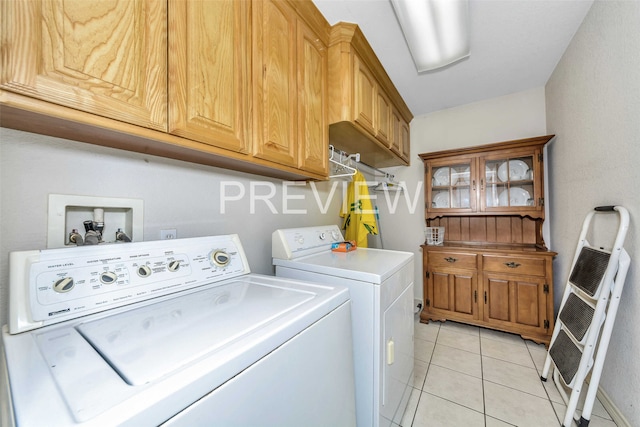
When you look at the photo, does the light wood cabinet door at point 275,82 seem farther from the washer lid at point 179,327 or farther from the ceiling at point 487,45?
the washer lid at point 179,327

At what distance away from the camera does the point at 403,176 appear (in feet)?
10.5

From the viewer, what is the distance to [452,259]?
249 centimetres

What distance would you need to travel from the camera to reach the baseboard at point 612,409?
50.5 inches

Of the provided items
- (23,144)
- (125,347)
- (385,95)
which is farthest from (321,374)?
(385,95)

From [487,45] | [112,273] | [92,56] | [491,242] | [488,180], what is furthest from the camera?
[491,242]

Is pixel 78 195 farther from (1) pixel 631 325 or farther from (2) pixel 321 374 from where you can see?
(1) pixel 631 325

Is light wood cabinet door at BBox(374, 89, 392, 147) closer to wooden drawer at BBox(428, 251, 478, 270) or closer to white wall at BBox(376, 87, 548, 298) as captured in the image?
white wall at BBox(376, 87, 548, 298)

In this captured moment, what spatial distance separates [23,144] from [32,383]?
764 mm

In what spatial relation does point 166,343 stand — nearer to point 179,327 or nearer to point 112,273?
point 179,327

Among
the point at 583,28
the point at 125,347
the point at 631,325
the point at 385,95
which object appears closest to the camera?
the point at 125,347

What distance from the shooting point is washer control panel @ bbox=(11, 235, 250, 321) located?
2.16 ft

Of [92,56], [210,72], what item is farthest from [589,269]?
[92,56]

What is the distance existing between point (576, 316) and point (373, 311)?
1.44 m

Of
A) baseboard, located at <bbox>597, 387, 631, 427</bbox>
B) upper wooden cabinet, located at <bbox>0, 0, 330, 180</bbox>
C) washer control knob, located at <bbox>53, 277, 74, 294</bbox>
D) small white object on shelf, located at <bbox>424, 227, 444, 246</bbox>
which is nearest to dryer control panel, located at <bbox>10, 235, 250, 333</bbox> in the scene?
washer control knob, located at <bbox>53, 277, 74, 294</bbox>
